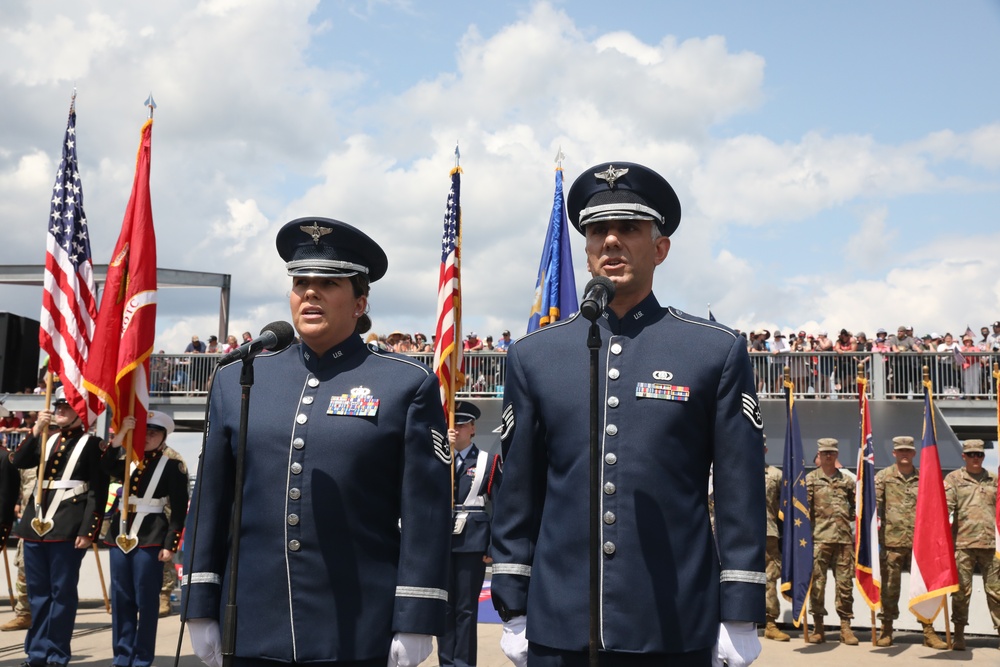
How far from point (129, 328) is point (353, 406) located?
6506mm

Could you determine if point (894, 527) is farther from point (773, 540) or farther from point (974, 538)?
point (773, 540)

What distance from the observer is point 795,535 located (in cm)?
1287

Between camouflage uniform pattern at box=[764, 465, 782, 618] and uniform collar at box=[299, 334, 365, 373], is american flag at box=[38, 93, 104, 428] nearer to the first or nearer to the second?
uniform collar at box=[299, 334, 365, 373]

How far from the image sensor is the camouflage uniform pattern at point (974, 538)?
12.4 meters

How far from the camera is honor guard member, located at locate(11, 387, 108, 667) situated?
9312 millimetres

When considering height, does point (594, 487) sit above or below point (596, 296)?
below

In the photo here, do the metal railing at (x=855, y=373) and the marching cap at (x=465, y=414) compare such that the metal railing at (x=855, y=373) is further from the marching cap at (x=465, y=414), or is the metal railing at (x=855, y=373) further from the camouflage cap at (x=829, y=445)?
the marching cap at (x=465, y=414)

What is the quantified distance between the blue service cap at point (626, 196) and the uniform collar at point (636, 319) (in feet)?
0.94

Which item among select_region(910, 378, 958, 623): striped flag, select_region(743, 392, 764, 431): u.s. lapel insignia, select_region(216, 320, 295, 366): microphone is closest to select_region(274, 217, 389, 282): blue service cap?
select_region(216, 320, 295, 366): microphone

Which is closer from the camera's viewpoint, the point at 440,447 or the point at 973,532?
the point at 440,447

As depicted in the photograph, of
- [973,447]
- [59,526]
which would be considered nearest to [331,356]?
[59,526]

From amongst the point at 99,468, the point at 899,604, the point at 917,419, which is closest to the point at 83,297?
the point at 99,468

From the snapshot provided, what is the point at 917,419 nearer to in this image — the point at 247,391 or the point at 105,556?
the point at 105,556

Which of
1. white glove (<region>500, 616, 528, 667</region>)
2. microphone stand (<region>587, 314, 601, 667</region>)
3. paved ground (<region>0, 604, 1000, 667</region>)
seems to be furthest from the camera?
paved ground (<region>0, 604, 1000, 667</region>)
